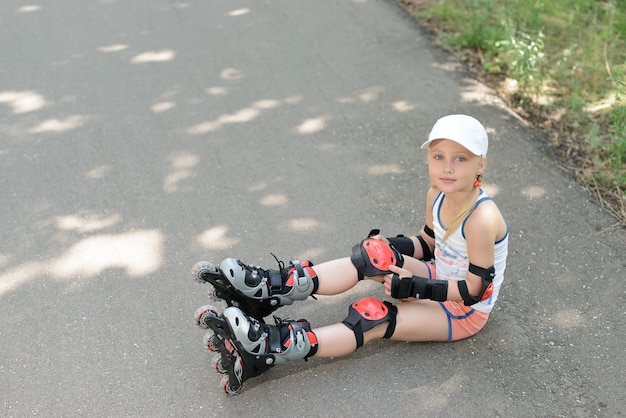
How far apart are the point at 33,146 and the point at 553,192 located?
120 inches

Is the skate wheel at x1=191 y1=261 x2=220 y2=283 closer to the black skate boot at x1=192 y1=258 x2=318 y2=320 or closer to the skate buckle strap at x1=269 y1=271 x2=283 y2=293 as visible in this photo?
the black skate boot at x1=192 y1=258 x2=318 y2=320

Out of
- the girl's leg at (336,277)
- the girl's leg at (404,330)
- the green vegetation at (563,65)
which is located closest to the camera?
the girl's leg at (404,330)

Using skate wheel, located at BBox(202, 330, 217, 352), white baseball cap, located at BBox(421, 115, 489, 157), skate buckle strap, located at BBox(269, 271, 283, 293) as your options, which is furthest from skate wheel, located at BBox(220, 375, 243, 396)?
white baseball cap, located at BBox(421, 115, 489, 157)

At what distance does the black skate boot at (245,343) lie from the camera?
2584mm

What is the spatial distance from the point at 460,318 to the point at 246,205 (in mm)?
1377

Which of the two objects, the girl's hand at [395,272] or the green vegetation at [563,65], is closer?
the girl's hand at [395,272]

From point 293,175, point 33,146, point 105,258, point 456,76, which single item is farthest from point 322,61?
point 105,258

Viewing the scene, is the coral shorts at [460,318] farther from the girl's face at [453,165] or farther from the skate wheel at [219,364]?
the skate wheel at [219,364]

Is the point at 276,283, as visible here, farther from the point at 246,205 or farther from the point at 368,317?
the point at 246,205

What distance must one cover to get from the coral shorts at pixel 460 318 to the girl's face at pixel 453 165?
1.78ft

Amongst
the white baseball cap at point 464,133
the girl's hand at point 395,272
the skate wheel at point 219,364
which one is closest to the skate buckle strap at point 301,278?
the girl's hand at point 395,272

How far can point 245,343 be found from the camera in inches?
101

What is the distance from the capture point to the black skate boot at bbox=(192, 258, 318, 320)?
9.00ft

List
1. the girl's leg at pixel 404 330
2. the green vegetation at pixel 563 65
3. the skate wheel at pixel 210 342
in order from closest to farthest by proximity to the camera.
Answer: the skate wheel at pixel 210 342, the girl's leg at pixel 404 330, the green vegetation at pixel 563 65
